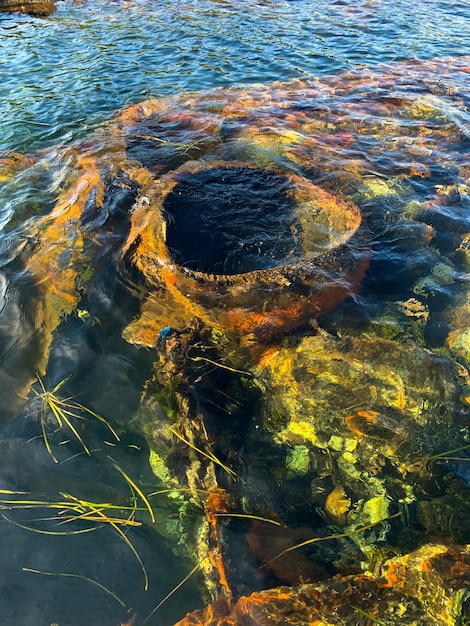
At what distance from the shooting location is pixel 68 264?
15.2 feet

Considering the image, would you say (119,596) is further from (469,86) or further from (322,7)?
(322,7)

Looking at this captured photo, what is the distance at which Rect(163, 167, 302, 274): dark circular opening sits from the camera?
4.72 m

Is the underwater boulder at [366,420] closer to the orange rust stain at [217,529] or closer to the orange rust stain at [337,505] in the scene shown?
the orange rust stain at [337,505]

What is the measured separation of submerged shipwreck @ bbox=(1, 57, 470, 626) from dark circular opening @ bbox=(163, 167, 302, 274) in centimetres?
2

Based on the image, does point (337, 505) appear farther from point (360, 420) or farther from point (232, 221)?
point (232, 221)

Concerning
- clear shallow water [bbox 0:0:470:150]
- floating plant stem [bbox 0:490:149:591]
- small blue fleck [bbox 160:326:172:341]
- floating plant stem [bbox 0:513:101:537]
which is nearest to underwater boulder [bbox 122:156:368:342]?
small blue fleck [bbox 160:326:172:341]

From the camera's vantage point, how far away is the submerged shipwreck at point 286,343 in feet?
8.46

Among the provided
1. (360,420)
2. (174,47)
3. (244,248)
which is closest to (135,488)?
(360,420)

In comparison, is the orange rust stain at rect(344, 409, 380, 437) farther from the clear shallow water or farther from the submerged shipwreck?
the clear shallow water

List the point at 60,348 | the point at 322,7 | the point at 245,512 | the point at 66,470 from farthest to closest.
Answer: the point at 322,7 → the point at 60,348 → the point at 66,470 → the point at 245,512

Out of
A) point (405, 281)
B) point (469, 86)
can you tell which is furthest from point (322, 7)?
point (405, 281)

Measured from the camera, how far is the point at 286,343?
12.4 ft

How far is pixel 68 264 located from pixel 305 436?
3.13 meters

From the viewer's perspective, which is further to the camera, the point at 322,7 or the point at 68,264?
the point at 322,7
